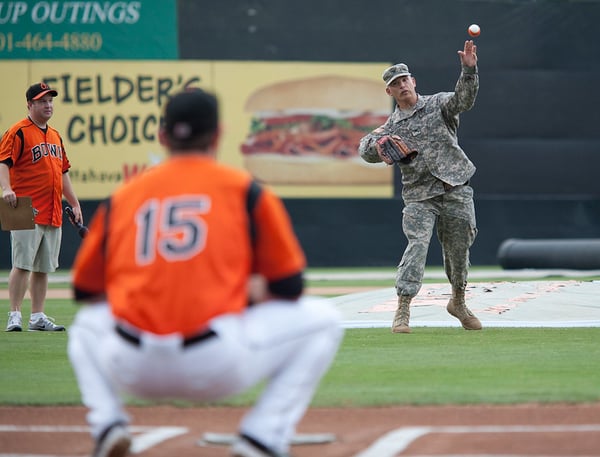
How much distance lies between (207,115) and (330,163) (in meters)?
21.6

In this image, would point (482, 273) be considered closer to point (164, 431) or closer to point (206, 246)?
point (164, 431)

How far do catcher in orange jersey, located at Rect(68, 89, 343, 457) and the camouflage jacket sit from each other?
20.4 feet

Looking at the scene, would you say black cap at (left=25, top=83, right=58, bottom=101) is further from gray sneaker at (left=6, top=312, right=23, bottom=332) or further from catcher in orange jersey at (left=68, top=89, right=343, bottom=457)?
catcher in orange jersey at (left=68, top=89, right=343, bottom=457)

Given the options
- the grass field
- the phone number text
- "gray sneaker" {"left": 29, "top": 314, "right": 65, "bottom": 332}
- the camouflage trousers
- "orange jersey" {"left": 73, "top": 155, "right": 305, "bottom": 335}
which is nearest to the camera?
"orange jersey" {"left": 73, "top": 155, "right": 305, "bottom": 335}

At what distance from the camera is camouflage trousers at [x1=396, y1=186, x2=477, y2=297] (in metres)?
10.4

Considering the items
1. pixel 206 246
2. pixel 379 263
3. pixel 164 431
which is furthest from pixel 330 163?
pixel 206 246

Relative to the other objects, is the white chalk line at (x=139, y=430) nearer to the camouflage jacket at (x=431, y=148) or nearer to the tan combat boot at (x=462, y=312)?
the camouflage jacket at (x=431, y=148)

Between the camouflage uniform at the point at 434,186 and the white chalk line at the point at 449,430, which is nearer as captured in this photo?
the white chalk line at the point at 449,430

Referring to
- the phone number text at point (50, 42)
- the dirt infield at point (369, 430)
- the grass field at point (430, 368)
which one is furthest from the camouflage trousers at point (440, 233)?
the phone number text at point (50, 42)

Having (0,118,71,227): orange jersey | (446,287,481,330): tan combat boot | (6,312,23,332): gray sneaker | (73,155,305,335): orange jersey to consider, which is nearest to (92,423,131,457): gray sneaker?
(73,155,305,335): orange jersey

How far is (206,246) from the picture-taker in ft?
13.4

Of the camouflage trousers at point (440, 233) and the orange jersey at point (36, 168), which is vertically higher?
the orange jersey at point (36, 168)

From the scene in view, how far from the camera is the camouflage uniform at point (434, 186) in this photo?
1050 centimetres

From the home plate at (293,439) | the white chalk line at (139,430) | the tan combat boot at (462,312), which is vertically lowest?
the tan combat boot at (462,312)
